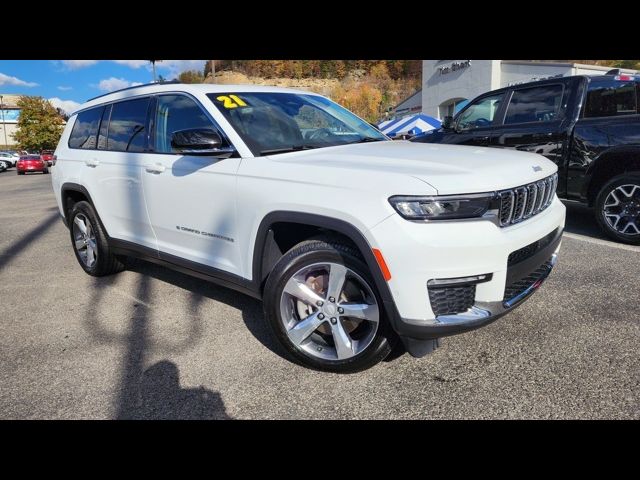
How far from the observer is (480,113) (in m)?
6.71

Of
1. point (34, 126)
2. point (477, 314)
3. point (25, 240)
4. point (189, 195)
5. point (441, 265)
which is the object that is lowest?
point (34, 126)

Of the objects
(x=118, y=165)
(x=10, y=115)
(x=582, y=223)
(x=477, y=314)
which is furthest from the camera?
(x=10, y=115)

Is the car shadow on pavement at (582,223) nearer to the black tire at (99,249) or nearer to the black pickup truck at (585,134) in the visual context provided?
the black pickup truck at (585,134)

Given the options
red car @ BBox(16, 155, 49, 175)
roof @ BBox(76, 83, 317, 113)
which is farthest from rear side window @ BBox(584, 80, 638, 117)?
red car @ BBox(16, 155, 49, 175)

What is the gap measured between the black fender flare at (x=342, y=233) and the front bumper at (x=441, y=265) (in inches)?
1.1

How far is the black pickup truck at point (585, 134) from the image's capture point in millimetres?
5055

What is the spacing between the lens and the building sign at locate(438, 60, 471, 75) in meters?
23.2

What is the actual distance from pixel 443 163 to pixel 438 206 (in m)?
0.40

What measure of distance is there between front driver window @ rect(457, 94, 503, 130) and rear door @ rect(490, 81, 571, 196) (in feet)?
0.76

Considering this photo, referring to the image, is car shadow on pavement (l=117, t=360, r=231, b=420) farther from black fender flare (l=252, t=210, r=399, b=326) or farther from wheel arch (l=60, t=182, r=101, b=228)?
wheel arch (l=60, t=182, r=101, b=228)

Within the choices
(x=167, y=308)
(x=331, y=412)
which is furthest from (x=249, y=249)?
(x=167, y=308)

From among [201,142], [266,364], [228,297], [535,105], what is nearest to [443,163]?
[201,142]

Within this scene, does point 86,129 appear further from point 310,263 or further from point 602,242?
point 602,242
